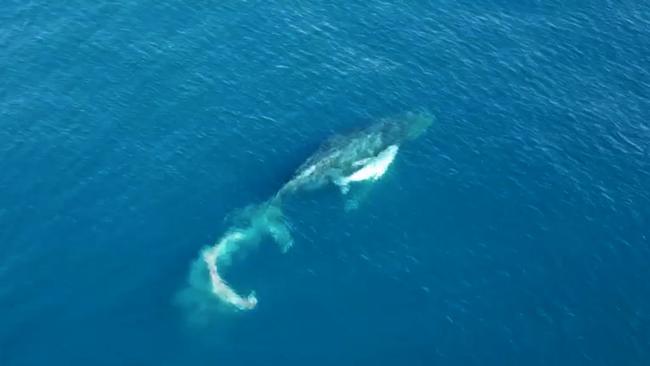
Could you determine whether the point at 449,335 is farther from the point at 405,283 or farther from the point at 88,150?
the point at 88,150

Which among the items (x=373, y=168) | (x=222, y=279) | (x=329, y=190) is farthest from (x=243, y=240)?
(x=373, y=168)

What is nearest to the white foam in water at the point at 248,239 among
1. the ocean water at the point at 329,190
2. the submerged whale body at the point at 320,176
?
the submerged whale body at the point at 320,176

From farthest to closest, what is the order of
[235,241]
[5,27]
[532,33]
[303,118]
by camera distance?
[532,33], [5,27], [303,118], [235,241]

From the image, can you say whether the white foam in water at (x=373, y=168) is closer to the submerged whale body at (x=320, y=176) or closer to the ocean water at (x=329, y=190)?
the submerged whale body at (x=320, y=176)

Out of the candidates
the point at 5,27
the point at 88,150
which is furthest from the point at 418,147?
the point at 5,27

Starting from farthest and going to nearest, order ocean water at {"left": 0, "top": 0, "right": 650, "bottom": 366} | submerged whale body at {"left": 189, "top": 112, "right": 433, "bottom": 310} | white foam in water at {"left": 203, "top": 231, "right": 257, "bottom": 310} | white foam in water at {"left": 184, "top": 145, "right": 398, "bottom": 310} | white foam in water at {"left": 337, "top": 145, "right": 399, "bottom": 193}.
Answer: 1. white foam in water at {"left": 337, "top": 145, "right": 399, "bottom": 193}
2. submerged whale body at {"left": 189, "top": 112, "right": 433, "bottom": 310}
3. white foam in water at {"left": 184, "top": 145, "right": 398, "bottom": 310}
4. white foam in water at {"left": 203, "top": 231, "right": 257, "bottom": 310}
5. ocean water at {"left": 0, "top": 0, "right": 650, "bottom": 366}

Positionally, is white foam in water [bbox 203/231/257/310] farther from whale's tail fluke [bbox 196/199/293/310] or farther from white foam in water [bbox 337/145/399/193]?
white foam in water [bbox 337/145/399/193]

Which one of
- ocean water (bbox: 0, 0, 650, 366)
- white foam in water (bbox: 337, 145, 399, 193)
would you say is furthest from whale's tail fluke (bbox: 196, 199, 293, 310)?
white foam in water (bbox: 337, 145, 399, 193)
